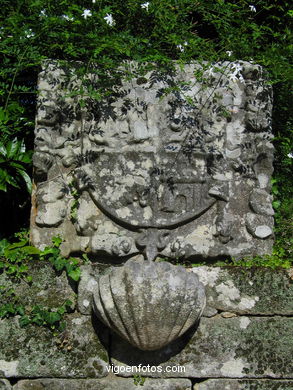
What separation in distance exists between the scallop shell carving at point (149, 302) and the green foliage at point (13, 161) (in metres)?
0.93

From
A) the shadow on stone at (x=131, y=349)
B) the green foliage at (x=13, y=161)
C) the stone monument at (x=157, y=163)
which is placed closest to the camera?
the shadow on stone at (x=131, y=349)

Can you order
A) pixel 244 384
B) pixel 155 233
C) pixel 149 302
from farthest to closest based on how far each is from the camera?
1. pixel 155 233
2. pixel 244 384
3. pixel 149 302

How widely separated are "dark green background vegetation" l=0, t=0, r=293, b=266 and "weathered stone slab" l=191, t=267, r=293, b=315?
0.32 meters

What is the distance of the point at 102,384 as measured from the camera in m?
3.39

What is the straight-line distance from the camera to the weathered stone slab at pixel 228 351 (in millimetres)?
3459

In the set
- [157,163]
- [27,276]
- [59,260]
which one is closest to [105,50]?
[157,163]

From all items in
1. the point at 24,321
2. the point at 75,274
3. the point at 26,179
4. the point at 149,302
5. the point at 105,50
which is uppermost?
the point at 105,50

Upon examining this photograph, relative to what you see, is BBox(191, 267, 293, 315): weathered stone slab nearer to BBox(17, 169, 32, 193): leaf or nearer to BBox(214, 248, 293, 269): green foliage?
BBox(214, 248, 293, 269): green foliage

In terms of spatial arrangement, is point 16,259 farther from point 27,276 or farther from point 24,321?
point 24,321

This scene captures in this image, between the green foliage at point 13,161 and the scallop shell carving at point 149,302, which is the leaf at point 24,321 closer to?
the scallop shell carving at point 149,302

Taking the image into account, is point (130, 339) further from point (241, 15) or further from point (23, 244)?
point (241, 15)

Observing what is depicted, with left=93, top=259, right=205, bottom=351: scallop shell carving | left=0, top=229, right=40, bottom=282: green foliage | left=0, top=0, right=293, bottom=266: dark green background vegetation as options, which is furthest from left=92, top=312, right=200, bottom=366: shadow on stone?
left=0, top=0, right=293, bottom=266: dark green background vegetation

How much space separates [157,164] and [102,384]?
3.98 ft

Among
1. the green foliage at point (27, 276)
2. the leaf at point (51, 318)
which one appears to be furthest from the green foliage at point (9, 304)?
the leaf at point (51, 318)
